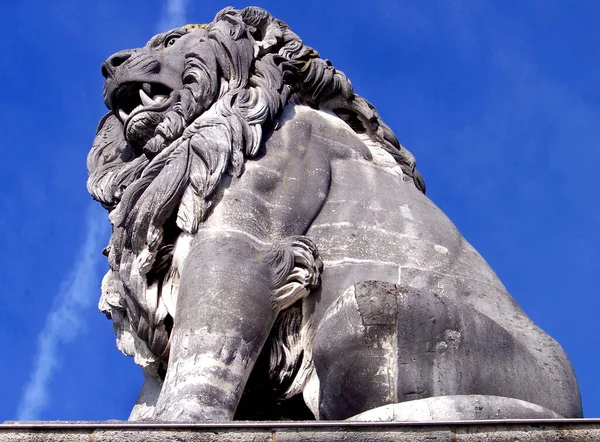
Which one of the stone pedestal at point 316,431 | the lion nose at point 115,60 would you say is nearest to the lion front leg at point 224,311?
the stone pedestal at point 316,431

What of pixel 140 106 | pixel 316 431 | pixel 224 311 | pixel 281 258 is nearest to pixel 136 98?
pixel 140 106

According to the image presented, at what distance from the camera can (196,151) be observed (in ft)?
33.7

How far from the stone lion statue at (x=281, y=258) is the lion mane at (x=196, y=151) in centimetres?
1

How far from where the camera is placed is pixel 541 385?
30.2 ft

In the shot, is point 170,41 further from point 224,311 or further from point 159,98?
point 224,311

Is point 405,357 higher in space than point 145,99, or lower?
lower

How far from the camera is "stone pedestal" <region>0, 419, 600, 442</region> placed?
7371 millimetres

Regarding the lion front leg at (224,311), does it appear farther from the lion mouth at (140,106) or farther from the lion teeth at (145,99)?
the lion teeth at (145,99)

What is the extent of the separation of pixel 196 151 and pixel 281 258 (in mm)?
1085

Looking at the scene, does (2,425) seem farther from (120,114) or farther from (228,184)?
(120,114)

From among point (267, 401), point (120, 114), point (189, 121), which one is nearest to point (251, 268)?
point (267, 401)

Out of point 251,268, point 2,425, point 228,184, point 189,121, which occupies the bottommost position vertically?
point 2,425

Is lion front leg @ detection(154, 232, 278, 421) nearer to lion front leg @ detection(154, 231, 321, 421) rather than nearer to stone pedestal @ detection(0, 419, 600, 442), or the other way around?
lion front leg @ detection(154, 231, 321, 421)

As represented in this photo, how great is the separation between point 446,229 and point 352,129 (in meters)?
1.46
